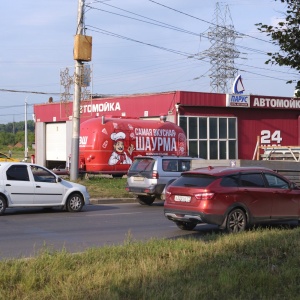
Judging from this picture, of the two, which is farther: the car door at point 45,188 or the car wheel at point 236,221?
the car door at point 45,188

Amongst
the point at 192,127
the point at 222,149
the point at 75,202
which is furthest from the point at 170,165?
the point at 222,149

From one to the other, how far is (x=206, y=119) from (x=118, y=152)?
10.1 m

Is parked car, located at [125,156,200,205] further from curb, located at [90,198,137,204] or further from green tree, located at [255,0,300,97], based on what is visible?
green tree, located at [255,0,300,97]

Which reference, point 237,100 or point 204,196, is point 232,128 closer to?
point 237,100

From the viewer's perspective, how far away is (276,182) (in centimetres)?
1502

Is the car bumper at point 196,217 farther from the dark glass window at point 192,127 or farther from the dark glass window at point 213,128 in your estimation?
the dark glass window at point 213,128

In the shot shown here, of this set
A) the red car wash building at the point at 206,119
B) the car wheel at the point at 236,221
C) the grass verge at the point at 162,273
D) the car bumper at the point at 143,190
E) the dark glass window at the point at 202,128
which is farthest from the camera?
the dark glass window at the point at 202,128

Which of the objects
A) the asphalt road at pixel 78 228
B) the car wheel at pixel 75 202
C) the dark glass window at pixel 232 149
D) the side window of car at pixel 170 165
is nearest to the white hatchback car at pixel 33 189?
the car wheel at pixel 75 202

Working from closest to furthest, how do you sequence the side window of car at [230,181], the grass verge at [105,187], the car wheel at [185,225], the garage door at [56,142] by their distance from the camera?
the side window of car at [230,181] → the car wheel at [185,225] → the grass verge at [105,187] → the garage door at [56,142]

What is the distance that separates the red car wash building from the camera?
38.8 m

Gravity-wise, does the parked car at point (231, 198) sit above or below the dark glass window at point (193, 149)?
below

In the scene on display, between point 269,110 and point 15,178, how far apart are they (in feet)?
94.1

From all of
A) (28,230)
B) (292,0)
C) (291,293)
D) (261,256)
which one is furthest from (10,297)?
(28,230)

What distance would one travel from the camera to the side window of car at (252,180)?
1438cm
